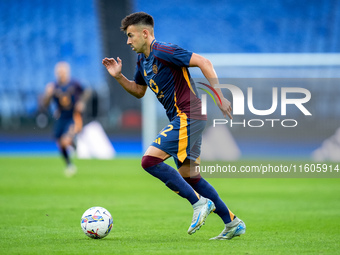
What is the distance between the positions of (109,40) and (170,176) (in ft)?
73.7

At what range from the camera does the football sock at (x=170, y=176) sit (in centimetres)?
582

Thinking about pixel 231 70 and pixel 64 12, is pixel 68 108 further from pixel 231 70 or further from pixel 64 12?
pixel 64 12

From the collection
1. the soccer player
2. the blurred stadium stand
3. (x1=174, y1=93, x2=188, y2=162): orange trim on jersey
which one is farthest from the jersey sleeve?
the blurred stadium stand

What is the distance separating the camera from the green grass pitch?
18.7ft

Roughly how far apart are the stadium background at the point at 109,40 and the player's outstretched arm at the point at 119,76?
17.2 m

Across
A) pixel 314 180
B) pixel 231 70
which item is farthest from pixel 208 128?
pixel 314 180

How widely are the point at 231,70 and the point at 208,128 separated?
6.67ft

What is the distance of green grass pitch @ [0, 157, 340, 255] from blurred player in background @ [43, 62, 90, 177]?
2.59ft

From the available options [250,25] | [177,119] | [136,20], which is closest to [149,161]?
[177,119]

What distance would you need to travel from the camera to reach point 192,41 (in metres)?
28.9

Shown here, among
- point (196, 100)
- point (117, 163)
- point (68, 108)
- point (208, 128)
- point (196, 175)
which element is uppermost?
point (196, 100)

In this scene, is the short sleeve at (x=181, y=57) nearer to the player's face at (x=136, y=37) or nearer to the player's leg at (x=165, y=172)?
the player's face at (x=136, y=37)

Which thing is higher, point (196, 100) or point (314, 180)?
point (196, 100)

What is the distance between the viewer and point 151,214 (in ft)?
27.8
